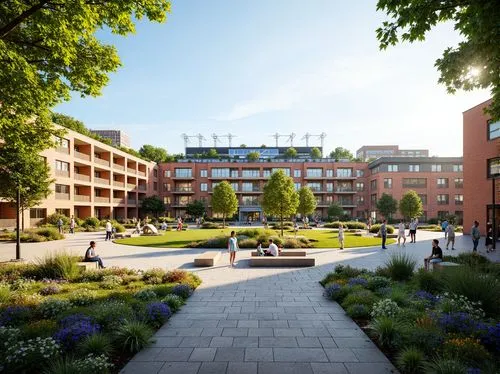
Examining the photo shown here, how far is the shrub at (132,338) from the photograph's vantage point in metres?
5.53

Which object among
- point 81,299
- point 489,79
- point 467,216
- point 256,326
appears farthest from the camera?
point 467,216

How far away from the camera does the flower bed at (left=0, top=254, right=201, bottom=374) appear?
4.70 meters

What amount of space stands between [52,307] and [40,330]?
1575 mm

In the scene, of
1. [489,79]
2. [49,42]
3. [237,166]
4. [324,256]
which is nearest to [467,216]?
[324,256]

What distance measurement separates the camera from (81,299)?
8.05 metres

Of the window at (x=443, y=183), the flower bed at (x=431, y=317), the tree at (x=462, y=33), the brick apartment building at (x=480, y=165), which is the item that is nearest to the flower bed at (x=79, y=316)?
Result: the flower bed at (x=431, y=317)

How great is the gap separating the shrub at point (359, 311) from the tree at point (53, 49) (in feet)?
33.9

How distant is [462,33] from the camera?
303 inches

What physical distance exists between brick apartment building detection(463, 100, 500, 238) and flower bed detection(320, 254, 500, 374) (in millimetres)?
23162

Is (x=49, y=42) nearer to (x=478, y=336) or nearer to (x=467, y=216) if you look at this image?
(x=478, y=336)

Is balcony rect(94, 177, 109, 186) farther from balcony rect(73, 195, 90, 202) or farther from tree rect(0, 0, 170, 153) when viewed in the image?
tree rect(0, 0, 170, 153)

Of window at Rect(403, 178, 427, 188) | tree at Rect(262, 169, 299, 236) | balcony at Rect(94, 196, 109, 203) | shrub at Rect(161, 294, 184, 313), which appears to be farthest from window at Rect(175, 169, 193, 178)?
shrub at Rect(161, 294, 184, 313)

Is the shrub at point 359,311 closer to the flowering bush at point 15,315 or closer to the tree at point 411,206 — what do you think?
the flowering bush at point 15,315

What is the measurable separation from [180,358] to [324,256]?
13328 mm
